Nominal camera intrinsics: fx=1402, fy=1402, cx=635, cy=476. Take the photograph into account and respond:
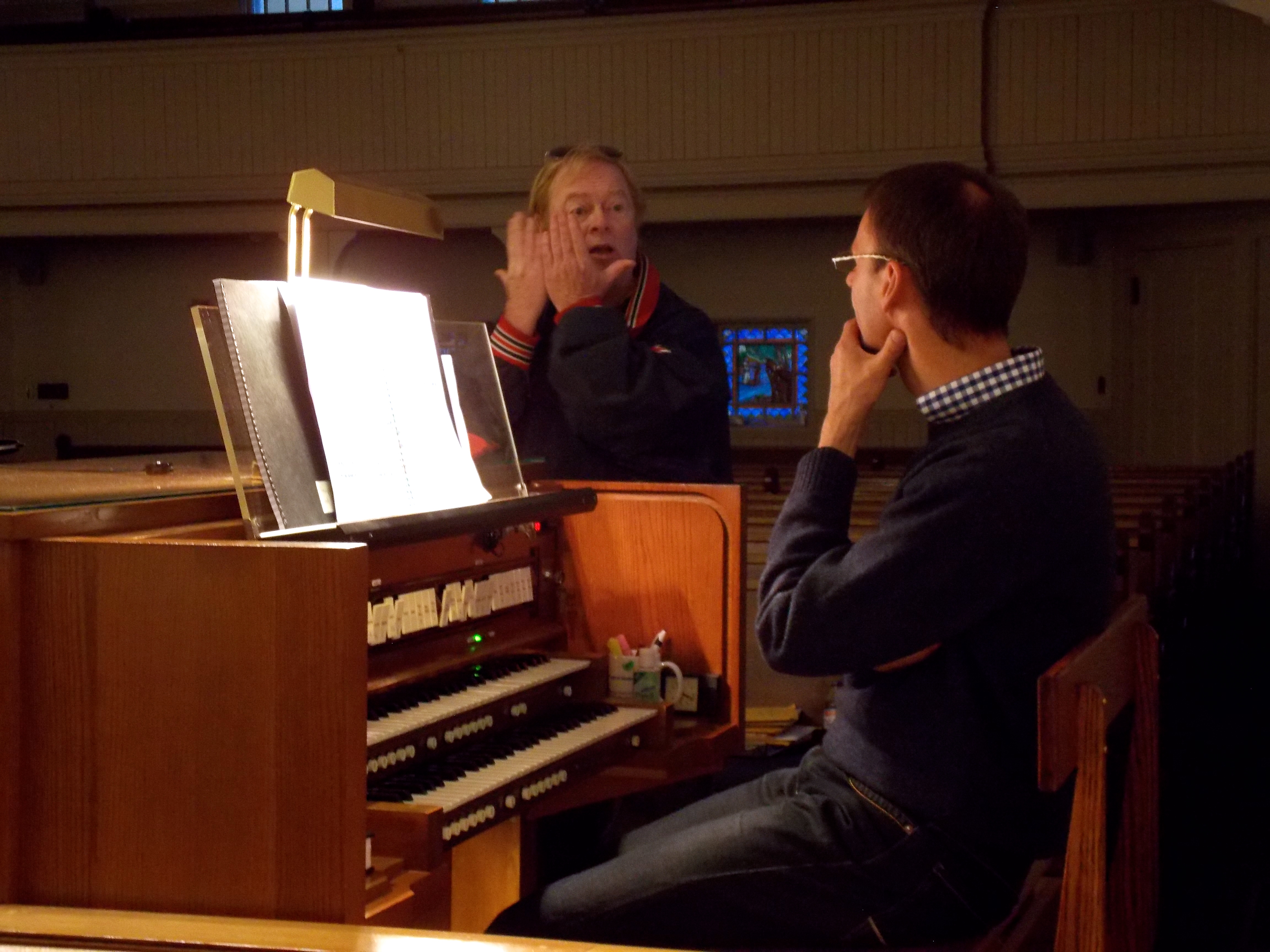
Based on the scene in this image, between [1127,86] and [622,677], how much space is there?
Result: 323 inches

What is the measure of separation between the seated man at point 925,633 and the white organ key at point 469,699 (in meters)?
0.34

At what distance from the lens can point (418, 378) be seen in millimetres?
2385

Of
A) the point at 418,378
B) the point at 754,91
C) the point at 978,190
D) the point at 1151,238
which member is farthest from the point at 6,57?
the point at 978,190

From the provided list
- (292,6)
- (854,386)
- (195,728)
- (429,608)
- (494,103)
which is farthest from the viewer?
(292,6)

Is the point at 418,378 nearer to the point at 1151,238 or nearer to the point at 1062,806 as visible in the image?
the point at 1062,806

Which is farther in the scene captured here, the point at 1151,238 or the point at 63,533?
the point at 1151,238

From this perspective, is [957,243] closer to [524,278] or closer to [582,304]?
[582,304]

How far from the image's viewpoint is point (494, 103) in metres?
10.5

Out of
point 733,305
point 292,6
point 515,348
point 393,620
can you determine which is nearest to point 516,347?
point 515,348

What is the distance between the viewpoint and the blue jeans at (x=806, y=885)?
68.6 inches

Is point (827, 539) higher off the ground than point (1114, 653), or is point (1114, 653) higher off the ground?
point (827, 539)

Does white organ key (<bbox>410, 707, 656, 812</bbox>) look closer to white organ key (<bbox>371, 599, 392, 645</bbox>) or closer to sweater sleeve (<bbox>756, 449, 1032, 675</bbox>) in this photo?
white organ key (<bbox>371, 599, 392, 645</bbox>)

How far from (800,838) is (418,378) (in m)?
1.05

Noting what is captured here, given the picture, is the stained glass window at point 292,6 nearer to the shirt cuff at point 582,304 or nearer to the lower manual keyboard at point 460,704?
the shirt cuff at point 582,304
